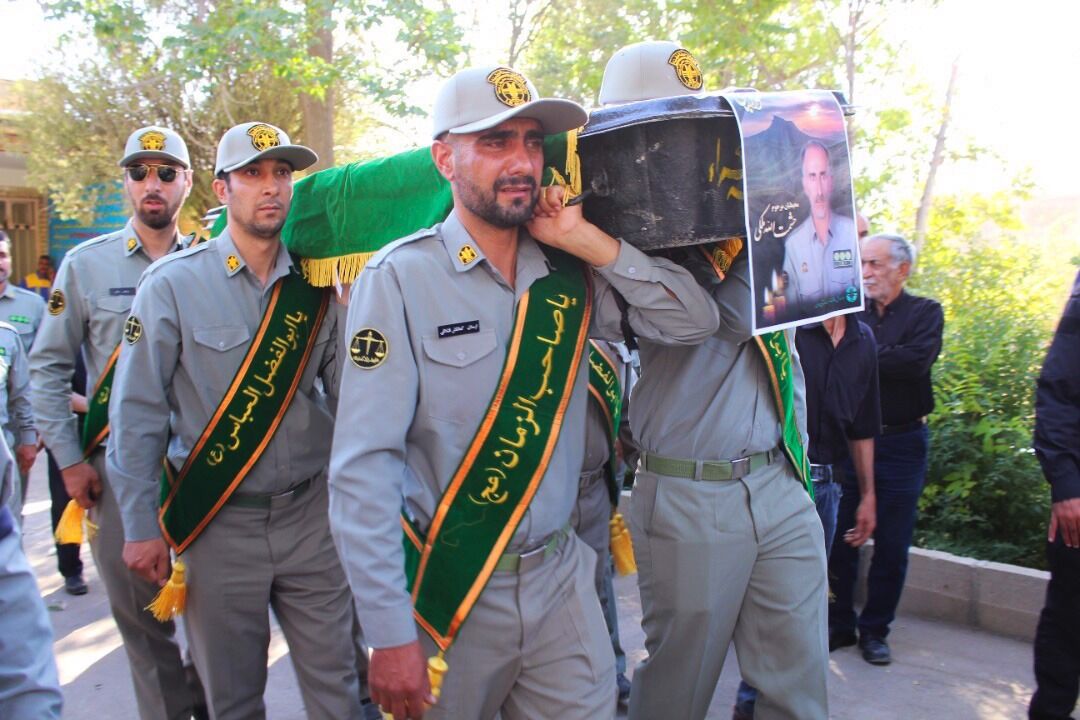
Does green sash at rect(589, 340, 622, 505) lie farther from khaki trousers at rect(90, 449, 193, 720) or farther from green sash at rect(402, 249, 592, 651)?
khaki trousers at rect(90, 449, 193, 720)

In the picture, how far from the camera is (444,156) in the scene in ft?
8.27

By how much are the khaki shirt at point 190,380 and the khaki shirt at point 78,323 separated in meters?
0.79

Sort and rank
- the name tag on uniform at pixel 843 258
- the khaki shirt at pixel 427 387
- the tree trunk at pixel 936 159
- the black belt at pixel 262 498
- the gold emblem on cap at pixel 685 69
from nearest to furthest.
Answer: the khaki shirt at pixel 427 387
the name tag on uniform at pixel 843 258
the gold emblem on cap at pixel 685 69
the black belt at pixel 262 498
the tree trunk at pixel 936 159

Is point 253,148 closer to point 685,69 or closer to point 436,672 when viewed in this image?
point 685,69

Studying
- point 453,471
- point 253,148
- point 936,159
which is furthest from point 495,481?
point 936,159

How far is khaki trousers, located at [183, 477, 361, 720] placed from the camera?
10.8ft

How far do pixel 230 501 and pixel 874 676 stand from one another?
9.78ft

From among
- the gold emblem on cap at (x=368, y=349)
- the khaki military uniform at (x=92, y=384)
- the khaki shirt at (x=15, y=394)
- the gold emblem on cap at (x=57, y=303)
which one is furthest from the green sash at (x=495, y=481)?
the khaki shirt at (x=15, y=394)

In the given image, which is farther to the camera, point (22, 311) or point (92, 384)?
point (22, 311)

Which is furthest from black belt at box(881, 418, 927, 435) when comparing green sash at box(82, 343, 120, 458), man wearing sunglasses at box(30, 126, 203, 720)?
green sash at box(82, 343, 120, 458)

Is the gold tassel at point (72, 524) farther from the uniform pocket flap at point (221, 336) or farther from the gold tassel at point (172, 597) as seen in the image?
the uniform pocket flap at point (221, 336)

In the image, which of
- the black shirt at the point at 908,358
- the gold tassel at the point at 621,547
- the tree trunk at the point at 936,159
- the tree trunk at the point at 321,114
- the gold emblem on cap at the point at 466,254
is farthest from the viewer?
the tree trunk at the point at 936,159

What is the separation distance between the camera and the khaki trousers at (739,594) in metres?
2.95

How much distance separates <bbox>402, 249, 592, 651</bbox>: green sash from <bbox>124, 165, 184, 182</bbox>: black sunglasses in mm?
2472
